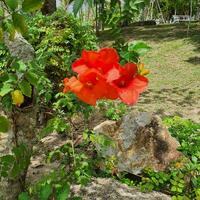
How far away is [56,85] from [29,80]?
5304 millimetres

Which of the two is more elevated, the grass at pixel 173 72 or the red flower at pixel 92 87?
the red flower at pixel 92 87

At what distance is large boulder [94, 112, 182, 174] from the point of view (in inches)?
218

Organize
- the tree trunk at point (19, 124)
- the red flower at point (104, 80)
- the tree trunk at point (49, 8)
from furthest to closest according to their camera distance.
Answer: the tree trunk at point (49, 8)
the tree trunk at point (19, 124)
the red flower at point (104, 80)

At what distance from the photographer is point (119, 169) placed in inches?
215

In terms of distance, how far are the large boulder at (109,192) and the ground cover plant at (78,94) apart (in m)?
0.11

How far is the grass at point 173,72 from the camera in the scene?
30.9ft

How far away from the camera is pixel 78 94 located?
981 mm

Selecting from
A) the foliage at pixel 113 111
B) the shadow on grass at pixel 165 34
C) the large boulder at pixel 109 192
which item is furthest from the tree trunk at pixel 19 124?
the shadow on grass at pixel 165 34

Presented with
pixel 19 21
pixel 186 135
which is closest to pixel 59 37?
pixel 186 135

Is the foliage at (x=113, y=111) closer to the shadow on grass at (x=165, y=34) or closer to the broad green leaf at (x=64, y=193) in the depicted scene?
the broad green leaf at (x=64, y=193)

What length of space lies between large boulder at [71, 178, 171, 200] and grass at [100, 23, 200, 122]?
8.30 ft

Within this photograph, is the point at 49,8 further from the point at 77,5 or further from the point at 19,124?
the point at 77,5

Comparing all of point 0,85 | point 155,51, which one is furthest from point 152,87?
point 0,85

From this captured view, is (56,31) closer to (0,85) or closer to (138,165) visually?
(138,165)
